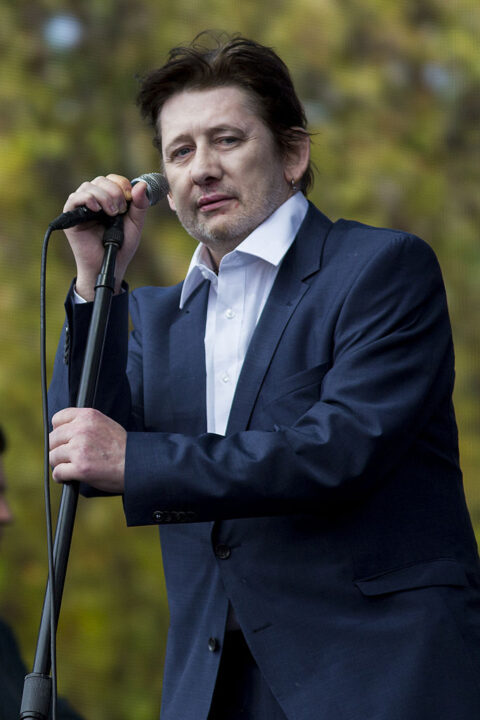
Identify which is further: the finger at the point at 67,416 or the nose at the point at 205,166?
the nose at the point at 205,166

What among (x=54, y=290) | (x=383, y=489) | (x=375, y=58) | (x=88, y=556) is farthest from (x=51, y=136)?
(x=383, y=489)

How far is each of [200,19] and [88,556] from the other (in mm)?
2077

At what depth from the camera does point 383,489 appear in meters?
1.63

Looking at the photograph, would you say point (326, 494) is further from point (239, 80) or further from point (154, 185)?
point (239, 80)

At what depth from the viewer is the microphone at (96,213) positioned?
155 cm

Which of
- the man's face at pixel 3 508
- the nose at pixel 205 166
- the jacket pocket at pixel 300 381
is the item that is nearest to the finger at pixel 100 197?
the nose at pixel 205 166

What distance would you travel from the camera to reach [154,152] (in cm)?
389

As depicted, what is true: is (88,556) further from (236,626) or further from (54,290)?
(236,626)

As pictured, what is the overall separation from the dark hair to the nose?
153 millimetres

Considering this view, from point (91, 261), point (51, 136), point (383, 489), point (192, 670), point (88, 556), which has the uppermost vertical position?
point (51, 136)

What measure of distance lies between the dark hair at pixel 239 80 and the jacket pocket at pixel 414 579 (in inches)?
37.2

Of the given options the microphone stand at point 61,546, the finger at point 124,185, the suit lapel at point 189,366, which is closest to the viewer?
the microphone stand at point 61,546

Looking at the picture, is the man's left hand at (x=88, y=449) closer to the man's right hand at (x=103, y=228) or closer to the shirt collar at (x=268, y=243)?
the man's right hand at (x=103, y=228)

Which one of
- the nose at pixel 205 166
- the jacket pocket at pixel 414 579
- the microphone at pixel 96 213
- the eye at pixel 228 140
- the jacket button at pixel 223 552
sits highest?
the eye at pixel 228 140
